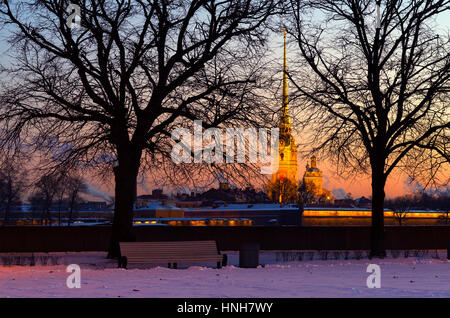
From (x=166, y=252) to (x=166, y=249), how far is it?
10cm

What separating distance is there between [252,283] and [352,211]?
Answer: 11285 centimetres

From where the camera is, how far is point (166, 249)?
21.2m

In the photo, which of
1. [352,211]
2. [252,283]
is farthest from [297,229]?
[352,211]

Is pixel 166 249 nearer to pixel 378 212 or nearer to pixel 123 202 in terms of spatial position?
pixel 123 202

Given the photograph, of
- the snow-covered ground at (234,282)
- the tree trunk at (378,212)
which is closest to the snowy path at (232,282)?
the snow-covered ground at (234,282)

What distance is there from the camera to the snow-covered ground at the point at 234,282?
44.9ft

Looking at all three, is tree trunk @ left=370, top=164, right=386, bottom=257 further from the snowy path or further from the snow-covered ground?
the snowy path

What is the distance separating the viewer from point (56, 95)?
2486 cm

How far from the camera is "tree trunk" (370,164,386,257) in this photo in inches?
1105

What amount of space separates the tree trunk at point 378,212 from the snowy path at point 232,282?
242 inches

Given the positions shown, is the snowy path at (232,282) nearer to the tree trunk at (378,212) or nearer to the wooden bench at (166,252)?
the wooden bench at (166,252)
